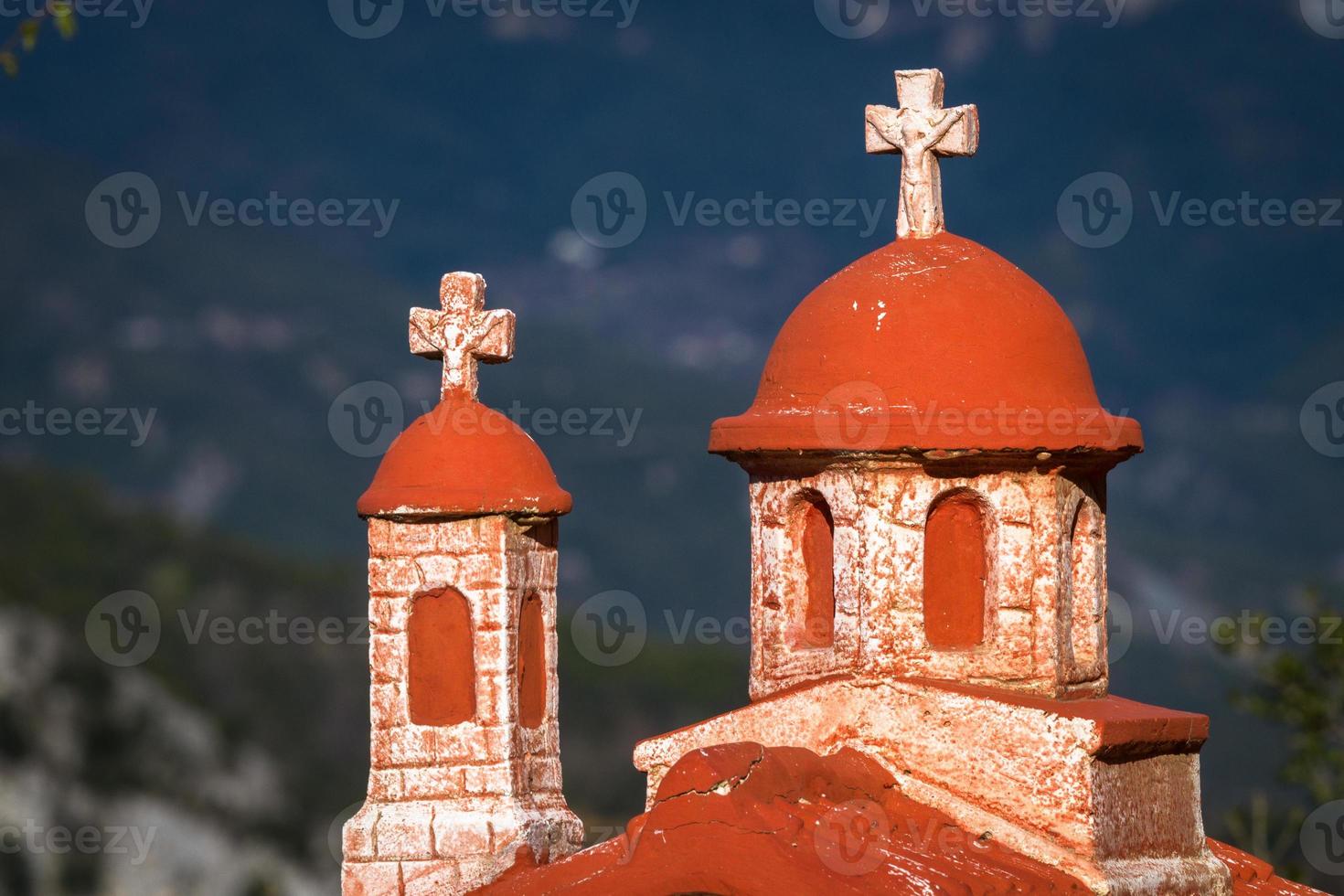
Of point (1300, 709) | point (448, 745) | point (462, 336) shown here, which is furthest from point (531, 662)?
point (1300, 709)

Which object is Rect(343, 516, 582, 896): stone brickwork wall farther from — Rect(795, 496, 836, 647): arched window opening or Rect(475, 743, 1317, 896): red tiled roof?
Rect(795, 496, 836, 647): arched window opening

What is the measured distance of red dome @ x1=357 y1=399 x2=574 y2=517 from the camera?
9977 mm

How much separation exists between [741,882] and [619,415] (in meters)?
30.2

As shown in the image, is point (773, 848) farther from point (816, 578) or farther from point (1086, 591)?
point (1086, 591)

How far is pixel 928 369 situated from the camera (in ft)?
31.6

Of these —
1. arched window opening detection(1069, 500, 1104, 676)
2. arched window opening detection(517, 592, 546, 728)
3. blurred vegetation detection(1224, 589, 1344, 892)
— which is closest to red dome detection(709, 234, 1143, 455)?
arched window opening detection(1069, 500, 1104, 676)

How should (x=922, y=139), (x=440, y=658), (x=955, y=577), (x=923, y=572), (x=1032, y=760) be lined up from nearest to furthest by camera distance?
(x=1032, y=760), (x=923, y=572), (x=955, y=577), (x=440, y=658), (x=922, y=139)

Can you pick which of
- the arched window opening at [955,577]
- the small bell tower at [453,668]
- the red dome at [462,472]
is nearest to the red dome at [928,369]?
the arched window opening at [955,577]

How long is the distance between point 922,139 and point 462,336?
255 cm

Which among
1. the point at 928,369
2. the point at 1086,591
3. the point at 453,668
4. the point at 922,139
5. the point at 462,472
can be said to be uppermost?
the point at 922,139

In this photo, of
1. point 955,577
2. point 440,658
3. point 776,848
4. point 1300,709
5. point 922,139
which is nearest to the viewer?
point 776,848

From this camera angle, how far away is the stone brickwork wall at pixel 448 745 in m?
9.91

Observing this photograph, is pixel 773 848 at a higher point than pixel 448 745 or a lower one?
lower

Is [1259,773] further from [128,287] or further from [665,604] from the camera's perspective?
[128,287]
